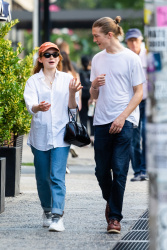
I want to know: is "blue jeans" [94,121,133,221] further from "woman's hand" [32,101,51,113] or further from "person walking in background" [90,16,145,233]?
"woman's hand" [32,101,51,113]

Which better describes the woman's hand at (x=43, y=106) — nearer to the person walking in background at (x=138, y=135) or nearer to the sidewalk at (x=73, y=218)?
the sidewalk at (x=73, y=218)

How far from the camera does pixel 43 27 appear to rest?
63.4ft

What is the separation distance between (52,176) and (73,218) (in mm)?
837

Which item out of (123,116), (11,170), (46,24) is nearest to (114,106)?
(123,116)

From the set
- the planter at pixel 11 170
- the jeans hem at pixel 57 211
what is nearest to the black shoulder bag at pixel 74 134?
the jeans hem at pixel 57 211

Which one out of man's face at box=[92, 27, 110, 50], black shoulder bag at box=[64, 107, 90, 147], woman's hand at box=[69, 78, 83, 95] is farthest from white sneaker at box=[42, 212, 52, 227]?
man's face at box=[92, 27, 110, 50]

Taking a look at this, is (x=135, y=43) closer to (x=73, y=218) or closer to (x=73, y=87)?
(x=73, y=218)

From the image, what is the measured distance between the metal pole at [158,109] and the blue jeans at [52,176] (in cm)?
265

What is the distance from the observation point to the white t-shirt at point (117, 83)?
21.7 ft

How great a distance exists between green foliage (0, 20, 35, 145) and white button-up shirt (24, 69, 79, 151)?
1.60 meters

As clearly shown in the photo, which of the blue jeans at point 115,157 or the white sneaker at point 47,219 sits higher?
the blue jeans at point 115,157

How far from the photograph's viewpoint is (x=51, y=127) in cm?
669

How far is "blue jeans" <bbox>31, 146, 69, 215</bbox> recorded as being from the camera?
21.8 ft

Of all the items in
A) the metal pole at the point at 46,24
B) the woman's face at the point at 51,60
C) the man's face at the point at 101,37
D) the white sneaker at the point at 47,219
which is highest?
the metal pole at the point at 46,24
